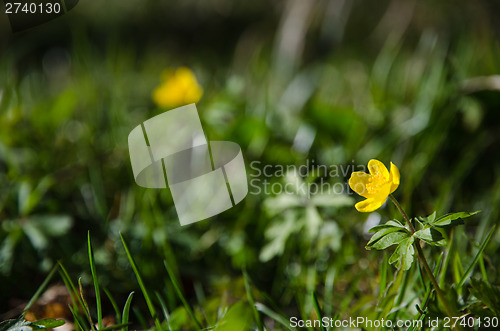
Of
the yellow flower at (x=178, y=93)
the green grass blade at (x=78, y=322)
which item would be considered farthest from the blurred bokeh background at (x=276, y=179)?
the green grass blade at (x=78, y=322)

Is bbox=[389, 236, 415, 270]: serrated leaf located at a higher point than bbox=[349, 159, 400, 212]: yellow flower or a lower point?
lower

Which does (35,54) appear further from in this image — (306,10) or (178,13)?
(306,10)

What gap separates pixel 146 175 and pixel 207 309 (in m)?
0.57

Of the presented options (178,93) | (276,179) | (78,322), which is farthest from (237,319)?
(178,93)

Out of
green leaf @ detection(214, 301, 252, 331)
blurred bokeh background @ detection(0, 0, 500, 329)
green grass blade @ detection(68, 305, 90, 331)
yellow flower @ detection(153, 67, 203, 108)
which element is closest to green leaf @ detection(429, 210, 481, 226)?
blurred bokeh background @ detection(0, 0, 500, 329)

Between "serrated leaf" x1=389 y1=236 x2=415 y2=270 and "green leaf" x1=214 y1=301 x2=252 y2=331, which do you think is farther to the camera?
"green leaf" x1=214 y1=301 x2=252 y2=331

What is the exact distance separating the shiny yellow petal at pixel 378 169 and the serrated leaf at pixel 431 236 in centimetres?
12

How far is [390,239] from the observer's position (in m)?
0.81

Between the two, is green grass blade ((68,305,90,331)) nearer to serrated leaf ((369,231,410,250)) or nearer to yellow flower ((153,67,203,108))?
serrated leaf ((369,231,410,250))

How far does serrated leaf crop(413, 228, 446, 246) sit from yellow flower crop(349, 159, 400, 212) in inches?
3.4

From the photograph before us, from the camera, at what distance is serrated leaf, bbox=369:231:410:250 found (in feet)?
2.65

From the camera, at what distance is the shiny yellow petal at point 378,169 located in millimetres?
850

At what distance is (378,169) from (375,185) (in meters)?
0.03

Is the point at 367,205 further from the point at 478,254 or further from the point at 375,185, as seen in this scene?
the point at 478,254
